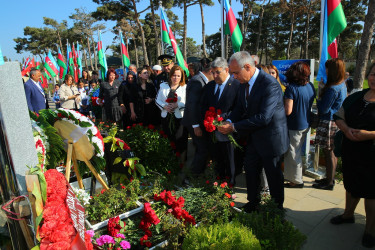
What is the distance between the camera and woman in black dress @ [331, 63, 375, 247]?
90.0 inches

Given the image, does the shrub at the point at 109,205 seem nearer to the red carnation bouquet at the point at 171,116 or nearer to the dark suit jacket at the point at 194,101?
the dark suit jacket at the point at 194,101

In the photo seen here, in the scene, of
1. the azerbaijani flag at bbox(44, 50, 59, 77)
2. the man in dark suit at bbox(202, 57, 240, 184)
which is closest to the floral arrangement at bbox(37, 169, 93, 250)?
the man in dark suit at bbox(202, 57, 240, 184)

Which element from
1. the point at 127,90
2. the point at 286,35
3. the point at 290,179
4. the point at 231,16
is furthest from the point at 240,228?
the point at 286,35

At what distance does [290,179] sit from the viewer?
3658 mm

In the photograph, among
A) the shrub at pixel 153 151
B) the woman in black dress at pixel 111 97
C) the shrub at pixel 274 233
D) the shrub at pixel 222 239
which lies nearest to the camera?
the shrub at pixel 222 239

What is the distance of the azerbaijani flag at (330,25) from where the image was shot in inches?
158

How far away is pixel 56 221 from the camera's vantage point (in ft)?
4.36

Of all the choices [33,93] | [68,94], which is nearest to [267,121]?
[33,93]

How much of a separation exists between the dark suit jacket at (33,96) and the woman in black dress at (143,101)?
2200 millimetres

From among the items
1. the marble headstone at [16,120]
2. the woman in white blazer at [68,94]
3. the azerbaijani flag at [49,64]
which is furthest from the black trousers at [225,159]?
the azerbaijani flag at [49,64]

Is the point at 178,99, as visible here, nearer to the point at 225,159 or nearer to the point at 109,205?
the point at 225,159

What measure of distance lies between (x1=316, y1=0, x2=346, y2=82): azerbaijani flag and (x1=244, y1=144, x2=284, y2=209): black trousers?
84.8 inches

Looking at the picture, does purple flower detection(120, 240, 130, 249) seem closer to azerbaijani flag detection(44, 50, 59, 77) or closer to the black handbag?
the black handbag

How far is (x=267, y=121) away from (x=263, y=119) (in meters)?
0.05
